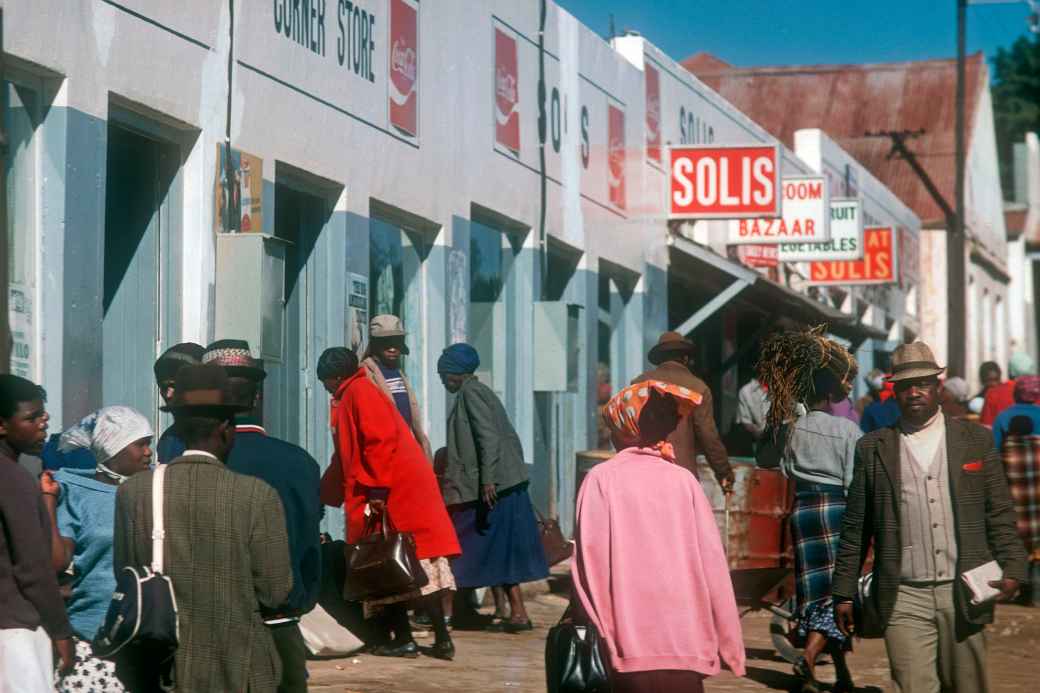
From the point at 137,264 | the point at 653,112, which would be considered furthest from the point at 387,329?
the point at 653,112

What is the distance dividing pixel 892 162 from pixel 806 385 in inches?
1399

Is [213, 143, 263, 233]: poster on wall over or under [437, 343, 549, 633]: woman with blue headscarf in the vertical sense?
over

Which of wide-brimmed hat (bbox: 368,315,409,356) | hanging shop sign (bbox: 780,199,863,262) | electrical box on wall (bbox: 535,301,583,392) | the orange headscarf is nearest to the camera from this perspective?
the orange headscarf

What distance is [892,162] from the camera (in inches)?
1780

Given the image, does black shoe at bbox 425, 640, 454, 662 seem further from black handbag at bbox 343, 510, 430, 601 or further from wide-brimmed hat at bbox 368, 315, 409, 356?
wide-brimmed hat at bbox 368, 315, 409, 356

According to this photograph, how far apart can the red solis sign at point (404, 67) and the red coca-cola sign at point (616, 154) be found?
5.53 metres

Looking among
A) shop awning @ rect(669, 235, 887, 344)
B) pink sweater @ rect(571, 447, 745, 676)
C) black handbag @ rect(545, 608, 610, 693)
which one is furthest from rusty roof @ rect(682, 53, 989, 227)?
black handbag @ rect(545, 608, 610, 693)

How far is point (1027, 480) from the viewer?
15.3m

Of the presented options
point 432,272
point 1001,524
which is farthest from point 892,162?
point 1001,524

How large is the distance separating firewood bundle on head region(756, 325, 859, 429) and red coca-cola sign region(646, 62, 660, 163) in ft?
34.0

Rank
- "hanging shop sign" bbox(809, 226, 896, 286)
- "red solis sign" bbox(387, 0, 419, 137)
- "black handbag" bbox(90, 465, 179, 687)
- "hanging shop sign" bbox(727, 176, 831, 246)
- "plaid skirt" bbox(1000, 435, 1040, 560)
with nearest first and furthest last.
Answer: "black handbag" bbox(90, 465, 179, 687)
"red solis sign" bbox(387, 0, 419, 137)
"plaid skirt" bbox(1000, 435, 1040, 560)
"hanging shop sign" bbox(727, 176, 831, 246)
"hanging shop sign" bbox(809, 226, 896, 286)

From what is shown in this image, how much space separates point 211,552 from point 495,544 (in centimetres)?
638

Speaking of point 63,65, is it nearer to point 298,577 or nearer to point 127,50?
point 127,50

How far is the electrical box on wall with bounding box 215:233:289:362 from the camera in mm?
10734
